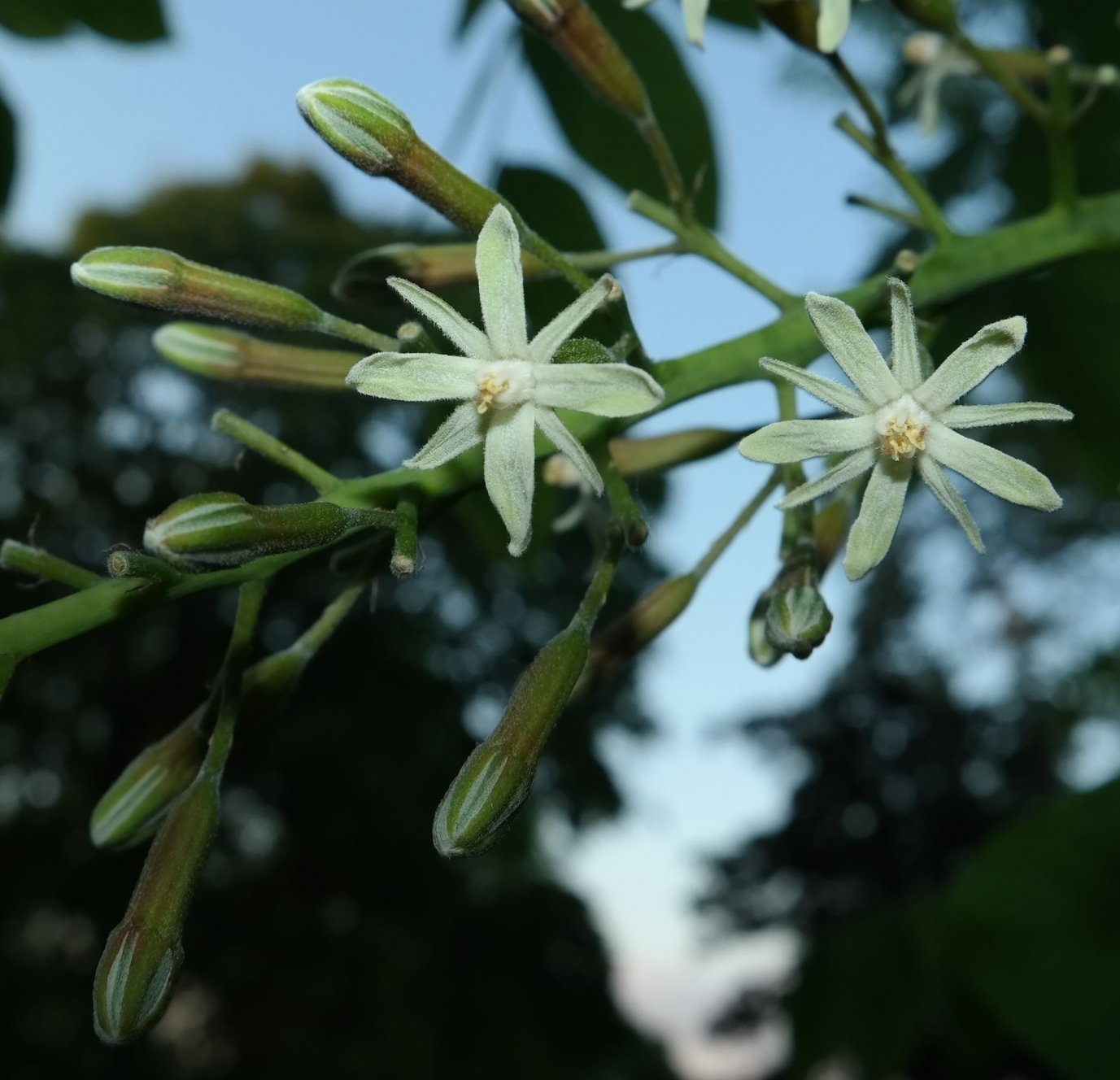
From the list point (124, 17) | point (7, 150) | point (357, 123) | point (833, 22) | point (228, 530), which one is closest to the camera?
point (228, 530)

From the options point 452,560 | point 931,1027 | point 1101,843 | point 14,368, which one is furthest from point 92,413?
point 1101,843

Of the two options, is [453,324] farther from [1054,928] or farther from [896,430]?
[1054,928]

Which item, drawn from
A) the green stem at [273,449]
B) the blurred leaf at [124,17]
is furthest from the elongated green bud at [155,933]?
the blurred leaf at [124,17]

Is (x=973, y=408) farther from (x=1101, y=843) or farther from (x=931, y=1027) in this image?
(x=931, y=1027)

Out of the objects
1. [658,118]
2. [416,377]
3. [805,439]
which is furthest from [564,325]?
[658,118]

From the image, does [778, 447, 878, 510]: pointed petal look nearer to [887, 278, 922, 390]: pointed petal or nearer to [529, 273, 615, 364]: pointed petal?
[887, 278, 922, 390]: pointed petal

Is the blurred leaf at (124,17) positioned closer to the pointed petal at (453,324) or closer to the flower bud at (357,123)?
the flower bud at (357,123)
